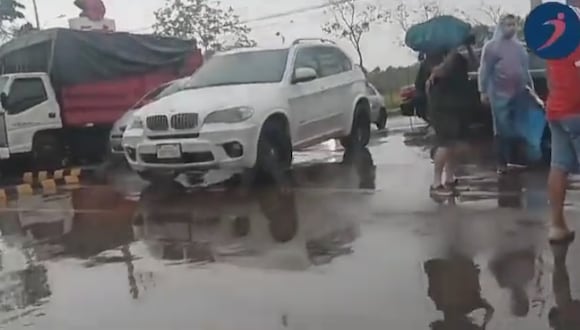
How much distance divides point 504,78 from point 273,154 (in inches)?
107

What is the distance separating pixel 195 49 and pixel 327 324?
13983 mm

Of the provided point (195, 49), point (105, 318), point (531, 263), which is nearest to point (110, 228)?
point (105, 318)

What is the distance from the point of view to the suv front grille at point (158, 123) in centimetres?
923

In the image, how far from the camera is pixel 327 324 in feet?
14.8

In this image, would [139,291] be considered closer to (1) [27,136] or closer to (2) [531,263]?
(2) [531,263]

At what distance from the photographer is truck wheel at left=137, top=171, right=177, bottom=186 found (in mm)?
10046

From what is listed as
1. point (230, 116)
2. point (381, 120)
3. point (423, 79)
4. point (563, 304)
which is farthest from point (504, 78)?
point (381, 120)

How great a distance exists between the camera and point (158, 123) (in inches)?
365

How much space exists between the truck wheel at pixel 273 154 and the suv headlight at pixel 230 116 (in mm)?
314

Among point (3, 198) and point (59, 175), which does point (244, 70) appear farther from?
point (59, 175)

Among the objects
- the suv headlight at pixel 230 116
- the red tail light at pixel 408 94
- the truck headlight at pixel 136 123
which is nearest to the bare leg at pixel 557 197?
the suv headlight at pixel 230 116

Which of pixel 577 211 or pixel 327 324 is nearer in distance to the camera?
pixel 327 324

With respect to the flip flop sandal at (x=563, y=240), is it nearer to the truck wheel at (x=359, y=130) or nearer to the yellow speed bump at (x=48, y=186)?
the truck wheel at (x=359, y=130)

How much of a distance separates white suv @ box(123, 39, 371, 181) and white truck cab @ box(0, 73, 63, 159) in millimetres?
4465
